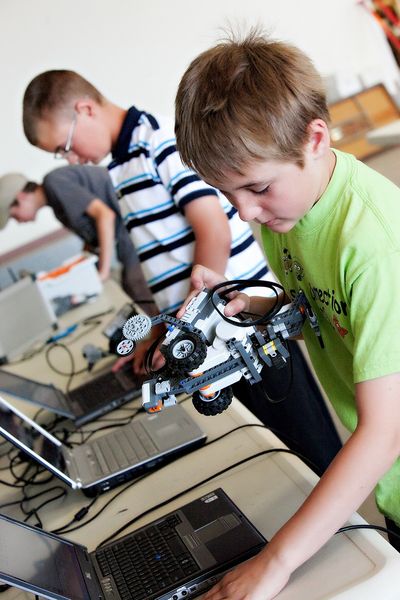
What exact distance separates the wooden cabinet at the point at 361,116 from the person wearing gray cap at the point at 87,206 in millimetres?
2711

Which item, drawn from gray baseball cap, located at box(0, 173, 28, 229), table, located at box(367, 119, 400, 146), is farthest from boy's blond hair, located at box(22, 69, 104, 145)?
table, located at box(367, 119, 400, 146)

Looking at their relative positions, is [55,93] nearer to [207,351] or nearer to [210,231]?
[210,231]

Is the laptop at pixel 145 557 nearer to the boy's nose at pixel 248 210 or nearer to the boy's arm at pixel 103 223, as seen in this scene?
the boy's nose at pixel 248 210

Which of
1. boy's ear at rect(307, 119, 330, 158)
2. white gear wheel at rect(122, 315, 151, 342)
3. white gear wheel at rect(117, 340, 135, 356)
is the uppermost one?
boy's ear at rect(307, 119, 330, 158)

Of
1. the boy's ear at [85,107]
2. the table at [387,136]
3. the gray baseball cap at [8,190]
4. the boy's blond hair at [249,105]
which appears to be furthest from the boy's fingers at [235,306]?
the gray baseball cap at [8,190]

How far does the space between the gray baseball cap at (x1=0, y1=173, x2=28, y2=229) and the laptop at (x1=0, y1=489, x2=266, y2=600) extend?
212cm

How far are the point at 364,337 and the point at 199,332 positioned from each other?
0.23 meters

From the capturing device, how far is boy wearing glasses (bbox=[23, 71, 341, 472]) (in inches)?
56.5

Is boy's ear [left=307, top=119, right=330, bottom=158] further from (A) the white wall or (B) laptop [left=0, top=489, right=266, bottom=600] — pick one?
(A) the white wall

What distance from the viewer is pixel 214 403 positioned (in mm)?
900

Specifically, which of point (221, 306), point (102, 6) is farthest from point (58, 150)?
point (102, 6)

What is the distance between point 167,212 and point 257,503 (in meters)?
0.74

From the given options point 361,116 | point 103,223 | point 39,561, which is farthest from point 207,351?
point 361,116

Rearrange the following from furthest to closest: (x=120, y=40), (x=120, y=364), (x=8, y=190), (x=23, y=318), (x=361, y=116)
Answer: (x=361, y=116) < (x=120, y=40) < (x=8, y=190) < (x=23, y=318) < (x=120, y=364)
